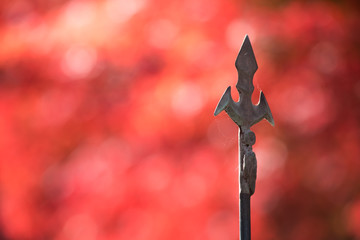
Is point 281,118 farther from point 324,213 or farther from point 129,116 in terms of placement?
point 129,116

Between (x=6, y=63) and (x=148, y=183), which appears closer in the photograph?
(x=148, y=183)

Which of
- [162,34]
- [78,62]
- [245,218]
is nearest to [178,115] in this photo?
[162,34]

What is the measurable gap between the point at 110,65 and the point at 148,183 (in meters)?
1.12

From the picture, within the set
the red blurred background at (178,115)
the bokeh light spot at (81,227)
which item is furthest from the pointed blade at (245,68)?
the bokeh light spot at (81,227)

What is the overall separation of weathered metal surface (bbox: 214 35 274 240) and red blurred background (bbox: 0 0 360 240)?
2.21 metres

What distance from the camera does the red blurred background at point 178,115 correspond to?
4066 mm

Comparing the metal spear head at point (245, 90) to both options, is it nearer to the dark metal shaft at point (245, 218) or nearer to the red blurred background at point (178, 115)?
the dark metal shaft at point (245, 218)

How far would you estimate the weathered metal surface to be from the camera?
1639mm

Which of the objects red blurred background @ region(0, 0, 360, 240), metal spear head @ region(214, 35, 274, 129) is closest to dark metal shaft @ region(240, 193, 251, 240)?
metal spear head @ region(214, 35, 274, 129)

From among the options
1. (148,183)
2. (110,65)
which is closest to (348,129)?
(148,183)

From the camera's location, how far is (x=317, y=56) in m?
4.34

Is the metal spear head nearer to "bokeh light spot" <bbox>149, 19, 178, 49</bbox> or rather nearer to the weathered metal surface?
the weathered metal surface

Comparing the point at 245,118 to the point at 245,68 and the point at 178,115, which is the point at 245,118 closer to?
the point at 245,68

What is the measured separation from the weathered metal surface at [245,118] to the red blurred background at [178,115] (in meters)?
2.21
